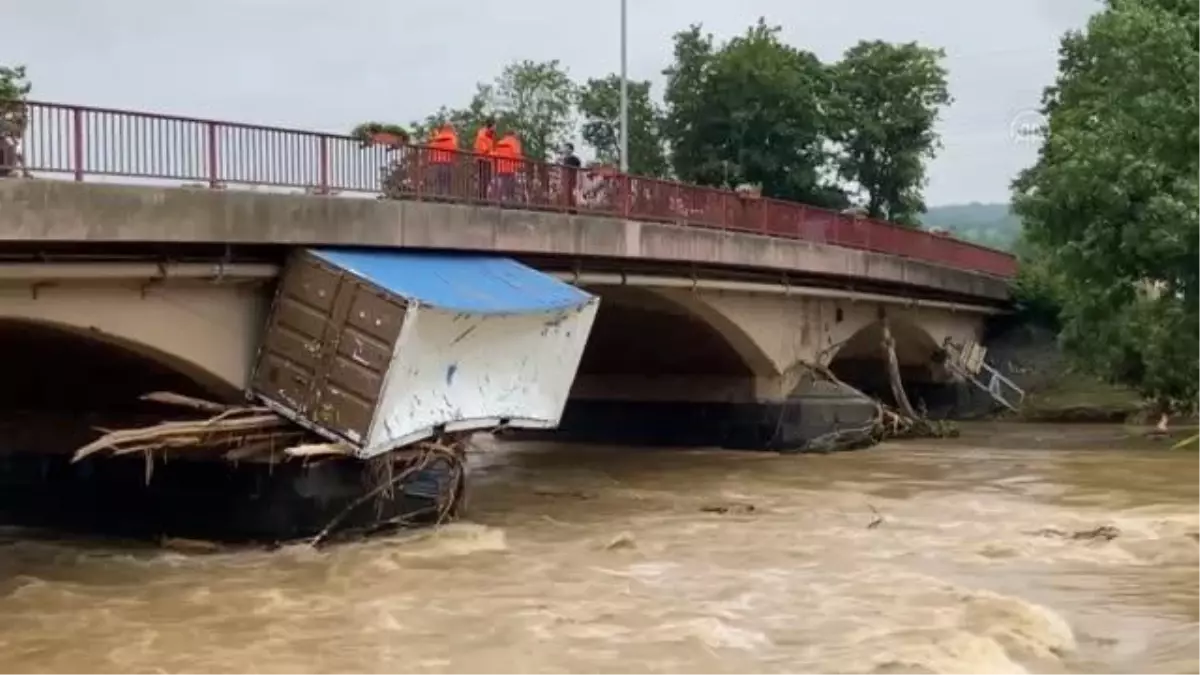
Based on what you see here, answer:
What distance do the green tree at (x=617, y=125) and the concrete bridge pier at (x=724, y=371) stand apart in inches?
782

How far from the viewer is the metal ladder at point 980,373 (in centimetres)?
3553

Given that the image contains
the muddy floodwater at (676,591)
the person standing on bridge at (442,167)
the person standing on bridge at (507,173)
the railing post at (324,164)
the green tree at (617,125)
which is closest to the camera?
the muddy floodwater at (676,591)

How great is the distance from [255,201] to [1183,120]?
16.2m

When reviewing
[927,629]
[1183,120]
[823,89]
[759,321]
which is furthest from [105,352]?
[823,89]

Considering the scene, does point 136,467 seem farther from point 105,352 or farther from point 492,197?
point 492,197

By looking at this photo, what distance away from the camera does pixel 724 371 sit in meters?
28.4

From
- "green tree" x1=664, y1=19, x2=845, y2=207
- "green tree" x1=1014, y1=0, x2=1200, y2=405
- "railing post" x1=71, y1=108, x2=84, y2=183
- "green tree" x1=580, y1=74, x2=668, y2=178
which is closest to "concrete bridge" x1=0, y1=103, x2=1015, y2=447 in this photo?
"railing post" x1=71, y1=108, x2=84, y2=183

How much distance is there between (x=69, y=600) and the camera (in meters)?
13.5

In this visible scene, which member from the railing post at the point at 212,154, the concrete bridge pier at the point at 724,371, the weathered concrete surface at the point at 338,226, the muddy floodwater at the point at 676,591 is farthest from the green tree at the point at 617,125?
the railing post at the point at 212,154

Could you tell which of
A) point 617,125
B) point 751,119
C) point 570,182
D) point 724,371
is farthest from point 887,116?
point 570,182

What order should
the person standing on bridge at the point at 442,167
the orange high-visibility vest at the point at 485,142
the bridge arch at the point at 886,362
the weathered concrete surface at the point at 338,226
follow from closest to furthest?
the weathered concrete surface at the point at 338,226 < the person standing on bridge at the point at 442,167 < the orange high-visibility vest at the point at 485,142 < the bridge arch at the point at 886,362

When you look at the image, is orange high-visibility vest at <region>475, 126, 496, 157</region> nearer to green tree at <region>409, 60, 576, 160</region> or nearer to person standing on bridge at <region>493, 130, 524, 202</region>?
person standing on bridge at <region>493, 130, 524, 202</region>

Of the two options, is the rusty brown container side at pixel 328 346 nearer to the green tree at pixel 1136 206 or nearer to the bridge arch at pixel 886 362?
the green tree at pixel 1136 206

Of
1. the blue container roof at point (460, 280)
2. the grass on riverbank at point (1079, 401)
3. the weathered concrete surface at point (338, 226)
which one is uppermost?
the weathered concrete surface at point (338, 226)
